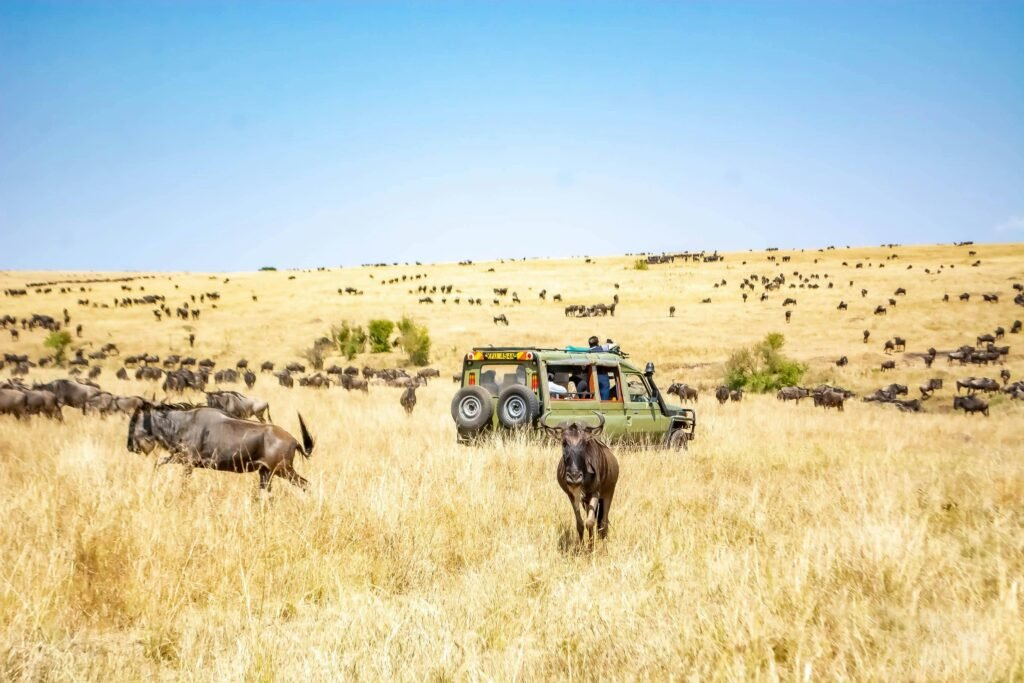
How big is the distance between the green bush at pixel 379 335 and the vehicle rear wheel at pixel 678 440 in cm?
3674

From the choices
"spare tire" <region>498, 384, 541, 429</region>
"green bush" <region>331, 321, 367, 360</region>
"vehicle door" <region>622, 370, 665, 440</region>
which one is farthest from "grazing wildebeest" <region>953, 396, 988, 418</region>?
"green bush" <region>331, 321, 367, 360</region>

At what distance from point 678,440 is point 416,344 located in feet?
108

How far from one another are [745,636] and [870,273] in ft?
296

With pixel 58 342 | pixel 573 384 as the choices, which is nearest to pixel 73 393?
pixel 573 384

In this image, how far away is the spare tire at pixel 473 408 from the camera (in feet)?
34.6

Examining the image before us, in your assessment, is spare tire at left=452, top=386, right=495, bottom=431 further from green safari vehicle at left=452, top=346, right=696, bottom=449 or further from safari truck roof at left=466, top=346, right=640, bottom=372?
safari truck roof at left=466, top=346, right=640, bottom=372

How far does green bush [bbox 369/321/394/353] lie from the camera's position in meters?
46.5

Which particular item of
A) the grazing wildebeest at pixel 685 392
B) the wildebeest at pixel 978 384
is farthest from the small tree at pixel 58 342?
the wildebeest at pixel 978 384

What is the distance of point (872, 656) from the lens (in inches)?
156

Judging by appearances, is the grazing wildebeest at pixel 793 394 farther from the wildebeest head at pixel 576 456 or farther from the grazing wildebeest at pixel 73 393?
the grazing wildebeest at pixel 73 393

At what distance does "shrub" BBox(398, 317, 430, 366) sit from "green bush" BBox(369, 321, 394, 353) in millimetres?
3272

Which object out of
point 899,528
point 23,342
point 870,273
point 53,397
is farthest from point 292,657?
point 870,273

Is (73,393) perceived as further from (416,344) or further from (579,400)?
(416,344)

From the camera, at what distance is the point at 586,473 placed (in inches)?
237
